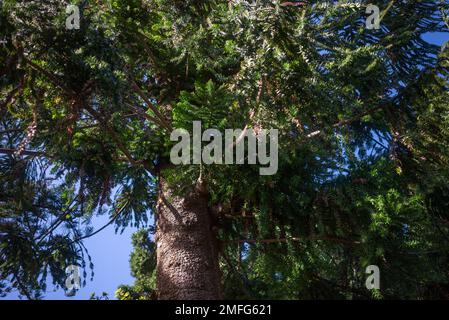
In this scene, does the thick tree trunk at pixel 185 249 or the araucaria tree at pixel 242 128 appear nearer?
the araucaria tree at pixel 242 128

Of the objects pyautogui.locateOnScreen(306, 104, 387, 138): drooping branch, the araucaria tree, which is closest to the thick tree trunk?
the araucaria tree

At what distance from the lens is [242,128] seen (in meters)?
5.06

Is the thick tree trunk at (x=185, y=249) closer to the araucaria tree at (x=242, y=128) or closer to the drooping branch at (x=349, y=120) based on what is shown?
the araucaria tree at (x=242, y=128)

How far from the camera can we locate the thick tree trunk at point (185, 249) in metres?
5.53

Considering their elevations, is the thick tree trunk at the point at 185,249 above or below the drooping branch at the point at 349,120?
below

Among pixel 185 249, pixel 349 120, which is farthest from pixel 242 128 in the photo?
pixel 185 249

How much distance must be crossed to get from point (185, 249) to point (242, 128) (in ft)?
5.31

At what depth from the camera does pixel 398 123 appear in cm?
585

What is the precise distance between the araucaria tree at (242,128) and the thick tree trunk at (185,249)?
0.06 ft

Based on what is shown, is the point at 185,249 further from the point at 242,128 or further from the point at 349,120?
the point at 349,120

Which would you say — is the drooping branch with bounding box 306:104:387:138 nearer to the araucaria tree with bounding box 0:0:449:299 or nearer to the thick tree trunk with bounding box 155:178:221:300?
the araucaria tree with bounding box 0:0:449:299

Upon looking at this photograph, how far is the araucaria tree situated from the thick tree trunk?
18mm

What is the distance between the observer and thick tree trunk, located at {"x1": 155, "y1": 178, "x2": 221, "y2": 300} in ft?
18.1

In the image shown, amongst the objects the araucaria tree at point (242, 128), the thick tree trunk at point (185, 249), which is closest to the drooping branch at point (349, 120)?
the araucaria tree at point (242, 128)
